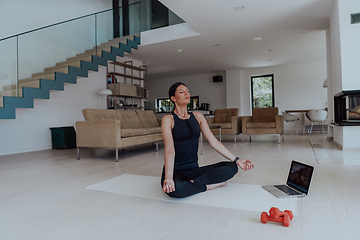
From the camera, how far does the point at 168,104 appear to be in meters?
12.2

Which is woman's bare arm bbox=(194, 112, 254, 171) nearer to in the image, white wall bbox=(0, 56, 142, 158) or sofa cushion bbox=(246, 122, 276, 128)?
sofa cushion bbox=(246, 122, 276, 128)

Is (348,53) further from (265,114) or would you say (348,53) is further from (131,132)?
(131,132)

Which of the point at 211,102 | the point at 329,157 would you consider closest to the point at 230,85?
the point at 211,102

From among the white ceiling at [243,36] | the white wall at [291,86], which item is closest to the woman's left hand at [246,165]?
the white ceiling at [243,36]

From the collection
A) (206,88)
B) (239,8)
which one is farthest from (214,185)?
(206,88)

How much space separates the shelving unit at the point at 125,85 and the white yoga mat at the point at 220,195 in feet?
17.7

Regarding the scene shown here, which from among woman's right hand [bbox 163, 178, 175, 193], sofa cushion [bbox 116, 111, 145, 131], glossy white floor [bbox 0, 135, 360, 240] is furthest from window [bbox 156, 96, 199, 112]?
woman's right hand [bbox 163, 178, 175, 193]

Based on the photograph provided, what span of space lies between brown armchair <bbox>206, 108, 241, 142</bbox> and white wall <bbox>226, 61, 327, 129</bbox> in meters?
3.79

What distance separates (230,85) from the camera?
10.8 meters

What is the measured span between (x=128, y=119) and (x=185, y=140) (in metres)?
3.25

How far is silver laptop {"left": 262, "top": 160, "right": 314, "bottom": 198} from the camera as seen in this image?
1.88 m

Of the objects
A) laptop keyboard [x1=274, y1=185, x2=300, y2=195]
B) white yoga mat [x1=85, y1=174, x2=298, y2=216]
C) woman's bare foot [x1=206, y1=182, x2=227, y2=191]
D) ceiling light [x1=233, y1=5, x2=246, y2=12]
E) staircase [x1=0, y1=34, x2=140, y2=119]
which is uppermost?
ceiling light [x1=233, y1=5, x2=246, y2=12]

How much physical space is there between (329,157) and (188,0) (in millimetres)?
3481

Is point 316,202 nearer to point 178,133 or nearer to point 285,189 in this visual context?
point 285,189
